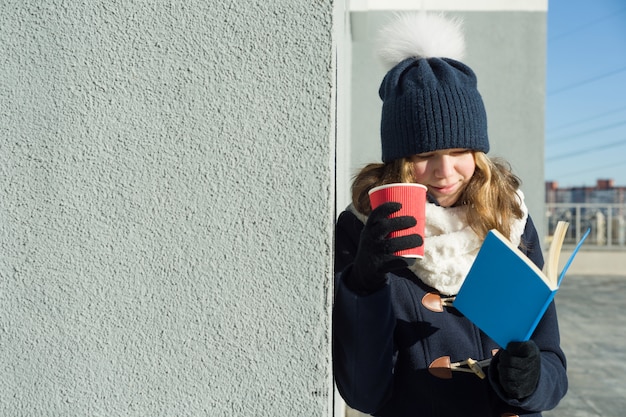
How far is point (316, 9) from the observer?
1.28 meters

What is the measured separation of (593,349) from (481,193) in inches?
226

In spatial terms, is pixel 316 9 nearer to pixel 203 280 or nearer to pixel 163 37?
pixel 163 37

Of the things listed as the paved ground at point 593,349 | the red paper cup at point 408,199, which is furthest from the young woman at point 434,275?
the paved ground at point 593,349

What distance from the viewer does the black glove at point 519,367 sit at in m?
1.34

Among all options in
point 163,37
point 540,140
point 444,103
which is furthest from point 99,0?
point 540,140

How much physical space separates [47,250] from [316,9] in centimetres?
79

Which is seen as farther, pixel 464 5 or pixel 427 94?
pixel 464 5

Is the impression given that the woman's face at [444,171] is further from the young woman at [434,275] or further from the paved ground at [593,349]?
the paved ground at [593,349]

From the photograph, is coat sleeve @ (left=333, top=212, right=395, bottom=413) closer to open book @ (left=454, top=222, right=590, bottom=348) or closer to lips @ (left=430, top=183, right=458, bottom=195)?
open book @ (left=454, top=222, right=590, bottom=348)

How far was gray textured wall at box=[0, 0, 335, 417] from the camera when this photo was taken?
4.21 feet

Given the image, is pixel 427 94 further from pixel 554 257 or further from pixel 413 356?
pixel 413 356

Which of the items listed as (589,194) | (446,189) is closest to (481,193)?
(446,189)

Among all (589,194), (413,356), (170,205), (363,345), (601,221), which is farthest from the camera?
(589,194)

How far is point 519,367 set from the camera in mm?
1347
